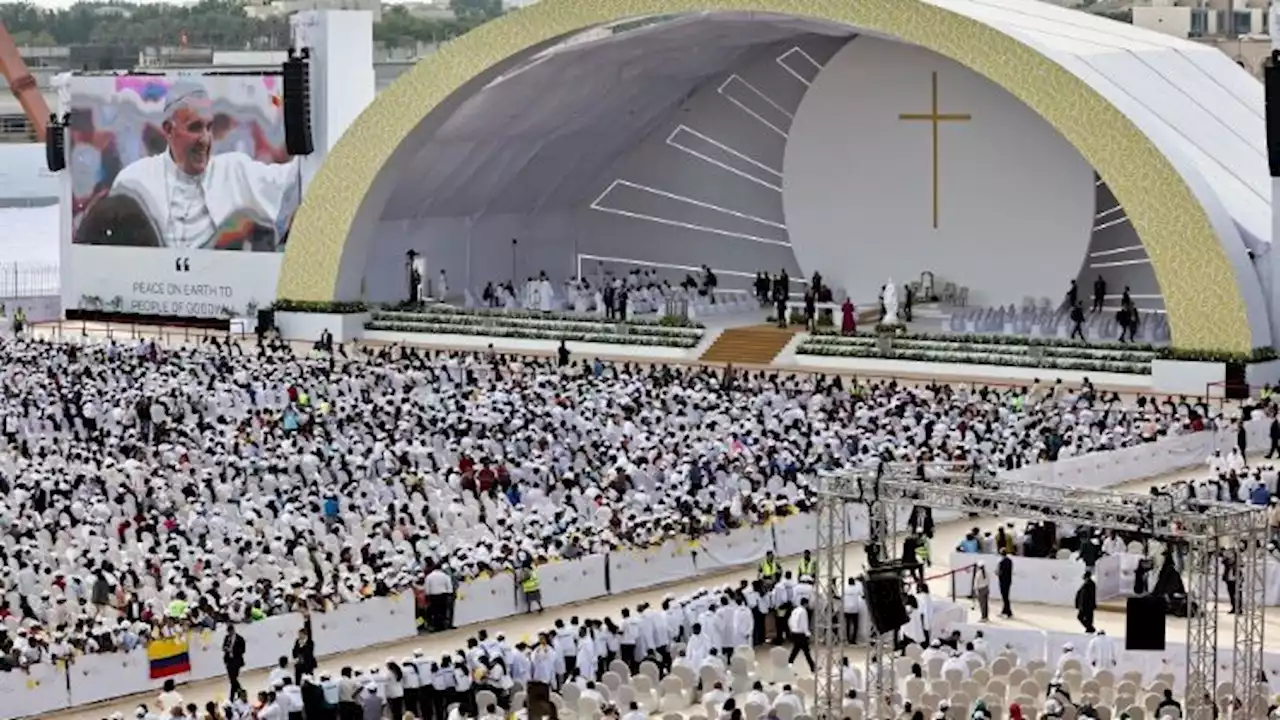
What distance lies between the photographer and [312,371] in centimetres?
4481

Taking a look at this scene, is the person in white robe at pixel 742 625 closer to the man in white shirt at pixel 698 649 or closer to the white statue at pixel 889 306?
the man in white shirt at pixel 698 649

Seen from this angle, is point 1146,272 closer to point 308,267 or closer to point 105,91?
point 308,267

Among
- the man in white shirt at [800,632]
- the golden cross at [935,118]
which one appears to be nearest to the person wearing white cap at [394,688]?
the man in white shirt at [800,632]

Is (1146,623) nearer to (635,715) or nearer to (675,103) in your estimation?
(635,715)

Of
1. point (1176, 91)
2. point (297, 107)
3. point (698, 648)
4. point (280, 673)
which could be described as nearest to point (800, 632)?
point (698, 648)

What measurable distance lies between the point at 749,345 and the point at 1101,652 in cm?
2483

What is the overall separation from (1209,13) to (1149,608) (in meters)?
60.3

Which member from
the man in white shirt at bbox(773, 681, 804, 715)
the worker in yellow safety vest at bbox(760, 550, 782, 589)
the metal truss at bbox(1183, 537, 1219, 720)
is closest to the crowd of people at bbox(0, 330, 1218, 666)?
the worker in yellow safety vest at bbox(760, 550, 782, 589)

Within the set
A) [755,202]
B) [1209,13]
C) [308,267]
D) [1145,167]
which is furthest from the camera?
[1209,13]

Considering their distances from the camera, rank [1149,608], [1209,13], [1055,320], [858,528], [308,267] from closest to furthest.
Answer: [1149,608] < [858,528] < [1055,320] < [308,267] < [1209,13]

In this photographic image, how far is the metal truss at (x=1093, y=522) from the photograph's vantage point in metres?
21.7

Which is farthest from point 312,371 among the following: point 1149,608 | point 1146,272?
point 1149,608

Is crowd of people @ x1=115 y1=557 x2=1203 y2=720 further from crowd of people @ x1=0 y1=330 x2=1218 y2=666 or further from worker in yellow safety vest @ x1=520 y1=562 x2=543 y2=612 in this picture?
crowd of people @ x1=0 y1=330 x2=1218 y2=666

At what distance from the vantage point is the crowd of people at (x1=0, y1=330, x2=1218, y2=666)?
1114 inches
